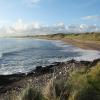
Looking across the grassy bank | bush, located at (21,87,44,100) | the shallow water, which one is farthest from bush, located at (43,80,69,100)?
the shallow water

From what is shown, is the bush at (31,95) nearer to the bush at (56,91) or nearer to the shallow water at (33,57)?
the bush at (56,91)

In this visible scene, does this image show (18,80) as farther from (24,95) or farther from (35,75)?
(24,95)

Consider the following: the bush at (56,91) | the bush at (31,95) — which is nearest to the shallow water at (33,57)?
the bush at (56,91)

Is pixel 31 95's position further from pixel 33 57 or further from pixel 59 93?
pixel 33 57

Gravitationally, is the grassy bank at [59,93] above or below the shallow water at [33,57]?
above

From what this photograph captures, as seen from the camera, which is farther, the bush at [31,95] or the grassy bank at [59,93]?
the grassy bank at [59,93]

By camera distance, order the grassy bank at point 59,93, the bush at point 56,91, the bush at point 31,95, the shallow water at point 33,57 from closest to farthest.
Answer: the bush at point 31,95 < the grassy bank at point 59,93 < the bush at point 56,91 < the shallow water at point 33,57

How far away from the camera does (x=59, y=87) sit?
910 centimetres

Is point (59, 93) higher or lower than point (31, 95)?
lower

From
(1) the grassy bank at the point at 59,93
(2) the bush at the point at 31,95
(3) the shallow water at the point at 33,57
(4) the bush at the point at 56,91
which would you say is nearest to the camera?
(2) the bush at the point at 31,95

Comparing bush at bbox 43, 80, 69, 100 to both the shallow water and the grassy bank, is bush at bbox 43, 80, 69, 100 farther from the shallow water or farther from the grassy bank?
the shallow water

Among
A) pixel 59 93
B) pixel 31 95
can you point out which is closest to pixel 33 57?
pixel 59 93

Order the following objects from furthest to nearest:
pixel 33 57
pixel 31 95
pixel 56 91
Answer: pixel 33 57 < pixel 56 91 < pixel 31 95

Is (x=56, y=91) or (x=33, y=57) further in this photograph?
(x=33, y=57)
